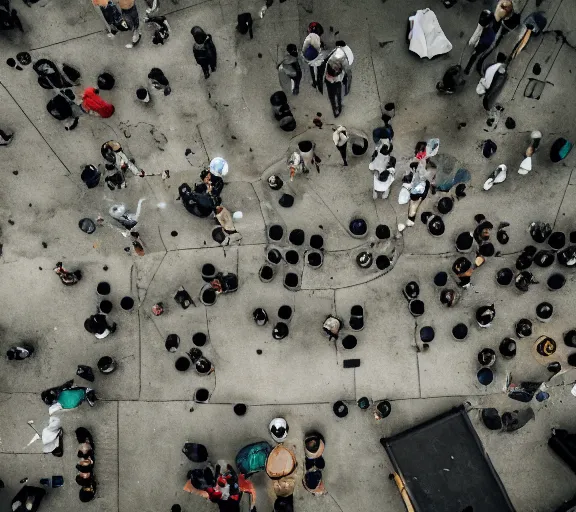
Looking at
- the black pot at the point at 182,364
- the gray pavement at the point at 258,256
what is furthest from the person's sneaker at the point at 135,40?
the black pot at the point at 182,364

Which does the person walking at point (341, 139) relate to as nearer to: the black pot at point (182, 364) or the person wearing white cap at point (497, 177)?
the person wearing white cap at point (497, 177)

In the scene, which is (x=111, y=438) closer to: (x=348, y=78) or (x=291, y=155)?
(x=291, y=155)

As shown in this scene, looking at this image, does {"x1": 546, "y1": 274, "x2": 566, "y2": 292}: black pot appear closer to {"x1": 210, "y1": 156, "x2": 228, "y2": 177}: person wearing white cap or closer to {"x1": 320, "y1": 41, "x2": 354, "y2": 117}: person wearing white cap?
{"x1": 320, "y1": 41, "x2": 354, "y2": 117}: person wearing white cap

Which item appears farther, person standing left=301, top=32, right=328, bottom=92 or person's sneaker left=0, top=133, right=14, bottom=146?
person's sneaker left=0, top=133, right=14, bottom=146

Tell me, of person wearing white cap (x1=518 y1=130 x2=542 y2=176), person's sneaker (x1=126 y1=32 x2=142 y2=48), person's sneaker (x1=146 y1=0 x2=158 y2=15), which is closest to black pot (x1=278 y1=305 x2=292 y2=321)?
person wearing white cap (x1=518 y1=130 x2=542 y2=176)

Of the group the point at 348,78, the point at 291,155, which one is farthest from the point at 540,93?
the point at 291,155

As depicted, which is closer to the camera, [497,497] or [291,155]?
[497,497]
